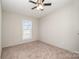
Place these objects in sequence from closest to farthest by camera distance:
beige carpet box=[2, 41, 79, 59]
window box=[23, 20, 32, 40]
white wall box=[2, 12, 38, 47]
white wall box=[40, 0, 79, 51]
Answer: beige carpet box=[2, 41, 79, 59] < white wall box=[40, 0, 79, 51] < white wall box=[2, 12, 38, 47] < window box=[23, 20, 32, 40]

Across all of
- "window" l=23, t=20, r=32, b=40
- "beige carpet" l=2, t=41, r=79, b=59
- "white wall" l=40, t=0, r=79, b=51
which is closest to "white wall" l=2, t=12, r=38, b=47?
"window" l=23, t=20, r=32, b=40

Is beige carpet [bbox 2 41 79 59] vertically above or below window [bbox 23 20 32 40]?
below

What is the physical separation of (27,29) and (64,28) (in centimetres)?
286

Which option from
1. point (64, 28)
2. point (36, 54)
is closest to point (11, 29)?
point (36, 54)

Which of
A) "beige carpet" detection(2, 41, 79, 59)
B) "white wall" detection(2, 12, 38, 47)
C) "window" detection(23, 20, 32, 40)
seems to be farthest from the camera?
"window" detection(23, 20, 32, 40)

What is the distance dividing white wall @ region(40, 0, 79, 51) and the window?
137 centimetres

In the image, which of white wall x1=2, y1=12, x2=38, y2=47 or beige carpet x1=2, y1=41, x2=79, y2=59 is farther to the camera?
white wall x1=2, y1=12, x2=38, y2=47

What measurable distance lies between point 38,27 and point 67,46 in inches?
121

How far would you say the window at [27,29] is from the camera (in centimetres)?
503

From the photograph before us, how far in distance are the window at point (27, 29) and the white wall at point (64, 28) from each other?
4.51 ft

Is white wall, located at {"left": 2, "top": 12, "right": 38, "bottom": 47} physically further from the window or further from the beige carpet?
the beige carpet

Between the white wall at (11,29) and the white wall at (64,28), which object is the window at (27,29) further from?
the white wall at (64,28)

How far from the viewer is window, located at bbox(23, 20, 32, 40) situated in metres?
5.03

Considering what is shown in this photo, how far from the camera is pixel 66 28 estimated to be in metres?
3.80
